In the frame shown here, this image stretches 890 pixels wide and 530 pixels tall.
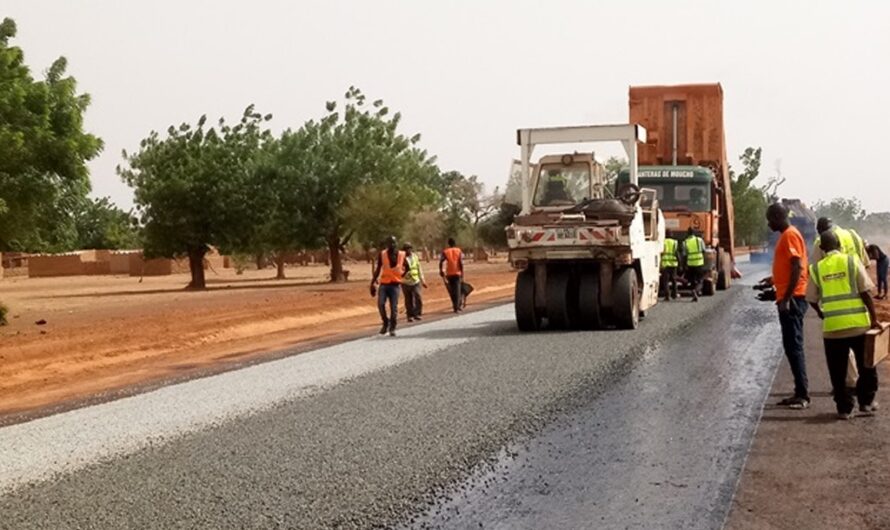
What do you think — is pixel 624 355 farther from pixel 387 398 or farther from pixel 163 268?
pixel 163 268

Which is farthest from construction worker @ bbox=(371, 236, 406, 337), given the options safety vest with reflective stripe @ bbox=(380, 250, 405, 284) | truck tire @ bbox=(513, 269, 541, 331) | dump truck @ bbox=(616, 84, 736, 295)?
dump truck @ bbox=(616, 84, 736, 295)

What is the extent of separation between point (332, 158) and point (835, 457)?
43.3 metres

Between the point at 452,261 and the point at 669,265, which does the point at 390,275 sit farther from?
the point at 669,265

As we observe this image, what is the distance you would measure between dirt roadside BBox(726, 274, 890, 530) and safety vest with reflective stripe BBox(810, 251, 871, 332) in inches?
33.0

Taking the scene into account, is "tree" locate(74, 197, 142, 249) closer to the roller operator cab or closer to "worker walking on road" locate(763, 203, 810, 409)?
the roller operator cab

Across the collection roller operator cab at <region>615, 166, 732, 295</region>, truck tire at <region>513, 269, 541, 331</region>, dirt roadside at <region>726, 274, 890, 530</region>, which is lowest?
dirt roadside at <region>726, 274, 890, 530</region>

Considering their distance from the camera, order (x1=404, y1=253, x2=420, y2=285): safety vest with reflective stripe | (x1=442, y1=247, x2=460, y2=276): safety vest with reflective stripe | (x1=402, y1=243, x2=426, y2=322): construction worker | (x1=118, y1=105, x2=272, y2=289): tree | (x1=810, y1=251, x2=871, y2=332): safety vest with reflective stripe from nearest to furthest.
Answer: (x1=810, y1=251, x2=871, y2=332): safety vest with reflective stripe < (x1=404, y1=253, x2=420, y2=285): safety vest with reflective stripe < (x1=402, y1=243, x2=426, y2=322): construction worker < (x1=442, y1=247, x2=460, y2=276): safety vest with reflective stripe < (x1=118, y1=105, x2=272, y2=289): tree

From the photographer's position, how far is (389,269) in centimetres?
1803

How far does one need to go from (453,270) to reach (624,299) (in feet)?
27.3

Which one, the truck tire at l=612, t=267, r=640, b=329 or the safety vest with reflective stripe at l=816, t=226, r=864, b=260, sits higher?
the safety vest with reflective stripe at l=816, t=226, r=864, b=260

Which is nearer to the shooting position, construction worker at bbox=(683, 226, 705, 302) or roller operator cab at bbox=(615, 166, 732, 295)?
construction worker at bbox=(683, 226, 705, 302)

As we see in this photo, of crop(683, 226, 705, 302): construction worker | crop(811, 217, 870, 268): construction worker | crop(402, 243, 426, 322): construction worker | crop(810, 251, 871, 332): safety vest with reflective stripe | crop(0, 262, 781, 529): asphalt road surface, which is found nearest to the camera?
crop(0, 262, 781, 529): asphalt road surface

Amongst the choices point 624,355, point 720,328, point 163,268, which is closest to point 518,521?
point 624,355

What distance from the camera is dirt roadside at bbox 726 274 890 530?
20.9 ft
